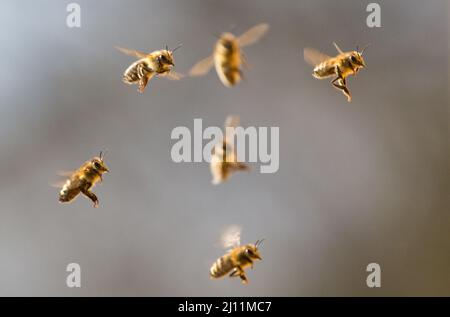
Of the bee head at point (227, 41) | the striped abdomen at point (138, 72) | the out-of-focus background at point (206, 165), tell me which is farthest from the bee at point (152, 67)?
the out-of-focus background at point (206, 165)

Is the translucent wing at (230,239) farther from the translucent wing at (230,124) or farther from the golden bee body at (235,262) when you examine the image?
the translucent wing at (230,124)

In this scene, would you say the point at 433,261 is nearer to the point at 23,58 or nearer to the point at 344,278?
the point at 344,278

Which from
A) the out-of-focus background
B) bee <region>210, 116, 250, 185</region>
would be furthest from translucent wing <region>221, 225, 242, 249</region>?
the out-of-focus background

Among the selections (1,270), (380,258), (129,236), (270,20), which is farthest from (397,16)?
(1,270)

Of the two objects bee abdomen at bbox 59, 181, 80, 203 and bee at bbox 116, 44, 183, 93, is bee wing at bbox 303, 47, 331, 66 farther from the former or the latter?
bee abdomen at bbox 59, 181, 80, 203

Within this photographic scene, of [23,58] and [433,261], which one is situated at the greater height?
[23,58]

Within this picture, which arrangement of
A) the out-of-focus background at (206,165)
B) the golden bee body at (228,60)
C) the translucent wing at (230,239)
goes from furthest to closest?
the out-of-focus background at (206,165) < the translucent wing at (230,239) < the golden bee body at (228,60)
